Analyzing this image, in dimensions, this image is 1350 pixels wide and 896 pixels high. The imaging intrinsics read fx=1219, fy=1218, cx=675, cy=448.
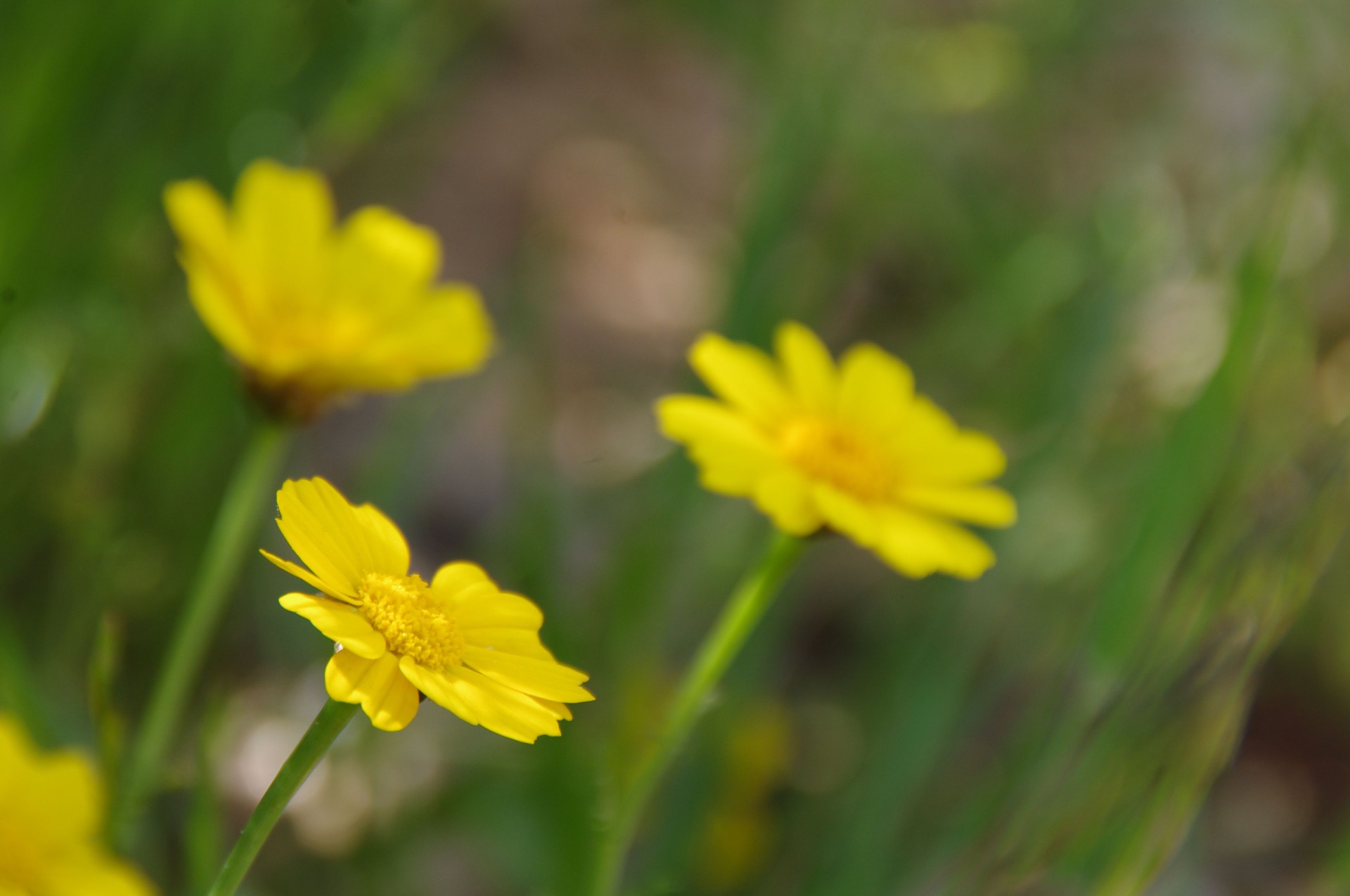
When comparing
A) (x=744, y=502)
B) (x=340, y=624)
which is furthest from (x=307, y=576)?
(x=744, y=502)

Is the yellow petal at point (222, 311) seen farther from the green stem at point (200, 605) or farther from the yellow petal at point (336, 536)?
the yellow petal at point (336, 536)

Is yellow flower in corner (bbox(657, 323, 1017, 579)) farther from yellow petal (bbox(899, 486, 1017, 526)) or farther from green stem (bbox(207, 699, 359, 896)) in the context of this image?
green stem (bbox(207, 699, 359, 896))

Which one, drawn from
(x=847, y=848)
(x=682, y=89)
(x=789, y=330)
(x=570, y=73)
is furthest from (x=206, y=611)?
(x=682, y=89)

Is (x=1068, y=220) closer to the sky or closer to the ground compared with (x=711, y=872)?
closer to the sky

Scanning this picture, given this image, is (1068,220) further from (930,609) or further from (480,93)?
(480,93)

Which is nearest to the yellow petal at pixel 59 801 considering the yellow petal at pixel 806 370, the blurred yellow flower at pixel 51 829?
the blurred yellow flower at pixel 51 829

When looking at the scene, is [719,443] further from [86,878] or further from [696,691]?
[86,878]
